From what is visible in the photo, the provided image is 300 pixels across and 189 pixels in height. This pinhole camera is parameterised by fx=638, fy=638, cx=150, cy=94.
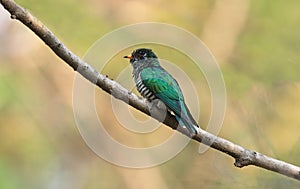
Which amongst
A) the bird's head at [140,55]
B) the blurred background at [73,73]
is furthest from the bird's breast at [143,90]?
the blurred background at [73,73]

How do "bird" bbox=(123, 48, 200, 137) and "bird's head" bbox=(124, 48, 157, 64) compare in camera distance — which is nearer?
→ "bird" bbox=(123, 48, 200, 137)

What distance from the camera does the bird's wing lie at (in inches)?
102

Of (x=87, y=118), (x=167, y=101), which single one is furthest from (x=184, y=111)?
(x=87, y=118)

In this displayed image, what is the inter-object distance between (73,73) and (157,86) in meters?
2.08

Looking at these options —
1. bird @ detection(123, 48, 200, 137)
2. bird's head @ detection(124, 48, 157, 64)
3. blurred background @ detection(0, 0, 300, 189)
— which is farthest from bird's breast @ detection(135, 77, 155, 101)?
blurred background @ detection(0, 0, 300, 189)

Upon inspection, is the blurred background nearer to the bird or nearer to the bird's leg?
the bird

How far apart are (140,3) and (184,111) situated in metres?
2.61

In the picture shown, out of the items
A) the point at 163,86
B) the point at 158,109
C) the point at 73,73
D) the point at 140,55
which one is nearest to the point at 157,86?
the point at 163,86

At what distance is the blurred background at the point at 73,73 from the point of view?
4.29 meters

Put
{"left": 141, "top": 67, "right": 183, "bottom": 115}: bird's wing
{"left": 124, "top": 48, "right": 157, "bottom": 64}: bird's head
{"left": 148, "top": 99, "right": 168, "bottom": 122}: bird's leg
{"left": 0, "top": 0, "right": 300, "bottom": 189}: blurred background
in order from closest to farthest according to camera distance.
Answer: {"left": 148, "top": 99, "right": 168, "bottom": 122}: bird's leg, {"left": 141, "top": 67, "right": 183, "bottom": 115}: bird's wing, {"left": 124, "top": 48, "right": 157, "bottom": 64}: bird's head, {"left": 0, "top": 0, "right": 300, "bottom": 189}: blurred background

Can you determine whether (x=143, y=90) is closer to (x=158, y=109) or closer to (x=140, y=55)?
(x=158, y=109)

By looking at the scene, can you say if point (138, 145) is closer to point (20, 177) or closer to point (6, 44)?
point (20, 177)

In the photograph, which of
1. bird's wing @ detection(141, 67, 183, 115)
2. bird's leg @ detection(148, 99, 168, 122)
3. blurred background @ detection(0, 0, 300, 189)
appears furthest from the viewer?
blurred background @ detection(0, 0, 300, 189)

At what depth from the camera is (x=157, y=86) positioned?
271cm
